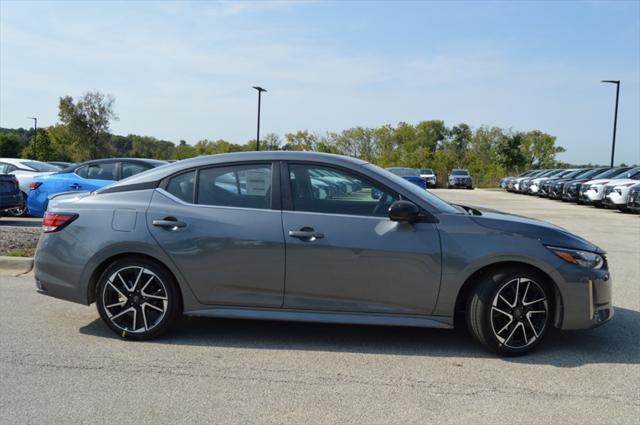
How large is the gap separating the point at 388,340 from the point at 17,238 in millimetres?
7228

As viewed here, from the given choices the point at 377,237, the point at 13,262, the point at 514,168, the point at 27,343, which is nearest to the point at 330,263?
the point at 377,237

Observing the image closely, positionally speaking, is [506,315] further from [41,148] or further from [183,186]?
[41,148]

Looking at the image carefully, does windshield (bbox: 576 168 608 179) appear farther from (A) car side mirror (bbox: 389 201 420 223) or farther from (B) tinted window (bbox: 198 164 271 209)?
(B) tinted window (bbox: 198 164 271 209)

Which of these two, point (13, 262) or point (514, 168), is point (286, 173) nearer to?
point (13, 262)

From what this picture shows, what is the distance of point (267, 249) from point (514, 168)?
5703 centimetres

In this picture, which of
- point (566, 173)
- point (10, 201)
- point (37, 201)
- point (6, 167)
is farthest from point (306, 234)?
point (566, 173)

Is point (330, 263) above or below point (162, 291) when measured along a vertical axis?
above

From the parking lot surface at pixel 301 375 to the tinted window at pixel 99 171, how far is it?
6.67m

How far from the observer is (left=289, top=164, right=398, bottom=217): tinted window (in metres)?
4.62

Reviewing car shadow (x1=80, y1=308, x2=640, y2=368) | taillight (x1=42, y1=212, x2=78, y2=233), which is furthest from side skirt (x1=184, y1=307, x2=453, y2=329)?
taillight (x1=42, y1=212, x2=78, y2=233)

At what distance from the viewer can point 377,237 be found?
4.48 m

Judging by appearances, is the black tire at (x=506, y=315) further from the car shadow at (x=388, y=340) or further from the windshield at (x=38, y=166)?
the windshield at (x=38, y=166)

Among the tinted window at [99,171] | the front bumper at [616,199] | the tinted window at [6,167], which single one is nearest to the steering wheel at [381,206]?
the tinted window at [99,171]

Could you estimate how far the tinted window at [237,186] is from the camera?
15.5ft
